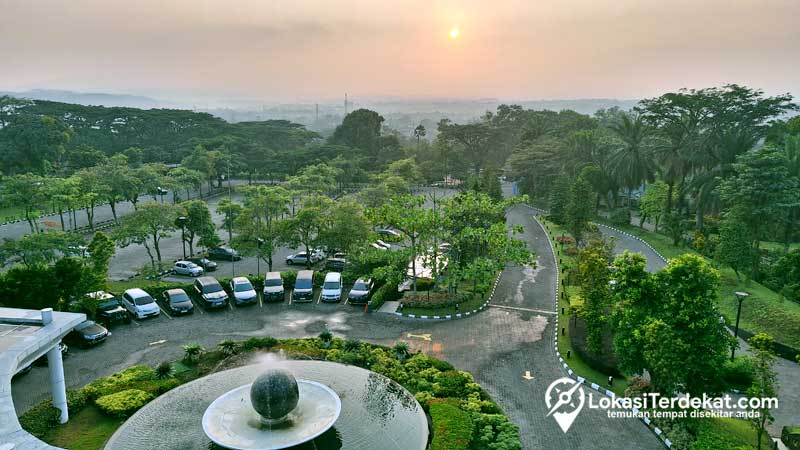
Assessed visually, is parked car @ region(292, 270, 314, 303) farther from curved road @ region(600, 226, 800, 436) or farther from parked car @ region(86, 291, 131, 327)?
curved road @ region(600, 226, 800, 436)

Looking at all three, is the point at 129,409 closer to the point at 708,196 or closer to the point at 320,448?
the point at 320,448

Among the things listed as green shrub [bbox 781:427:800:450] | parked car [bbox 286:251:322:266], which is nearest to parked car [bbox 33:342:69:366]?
parked car [bbox 286:251:322:266]

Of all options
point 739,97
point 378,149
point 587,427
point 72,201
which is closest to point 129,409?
point 587,427

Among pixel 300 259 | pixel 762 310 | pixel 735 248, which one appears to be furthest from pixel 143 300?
pixel 735 248

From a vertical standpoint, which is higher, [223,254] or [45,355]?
[45,355]

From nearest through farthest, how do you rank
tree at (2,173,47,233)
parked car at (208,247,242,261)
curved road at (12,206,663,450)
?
curved road at (12,206,663,450) < tree at (2,173,47,233) < parked car at (208,247,242,261)

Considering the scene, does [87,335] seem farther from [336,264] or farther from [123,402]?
[336,264]
